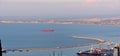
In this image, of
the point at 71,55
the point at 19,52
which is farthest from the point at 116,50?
the point at 19,52

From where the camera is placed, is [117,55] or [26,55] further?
[26,55]

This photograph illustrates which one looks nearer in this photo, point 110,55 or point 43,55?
point 110,55

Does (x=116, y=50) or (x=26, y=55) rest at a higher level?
(x=116, y=50)

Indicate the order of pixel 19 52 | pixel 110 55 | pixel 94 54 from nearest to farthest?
pixel 110 55, pixel 94 54, pixel 19 52

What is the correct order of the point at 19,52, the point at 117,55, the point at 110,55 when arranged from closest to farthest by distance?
1. the point at 117,55
2. the point at 110,55
3. the point at 19,52

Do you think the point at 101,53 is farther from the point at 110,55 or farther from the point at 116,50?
the point at 116,50

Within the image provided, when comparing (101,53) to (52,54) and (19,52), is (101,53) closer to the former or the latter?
(52,54)

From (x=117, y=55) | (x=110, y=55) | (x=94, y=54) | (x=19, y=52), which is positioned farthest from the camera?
(x=19, y=52)

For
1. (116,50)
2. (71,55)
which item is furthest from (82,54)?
(116,50)

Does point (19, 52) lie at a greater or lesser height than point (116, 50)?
lesser
